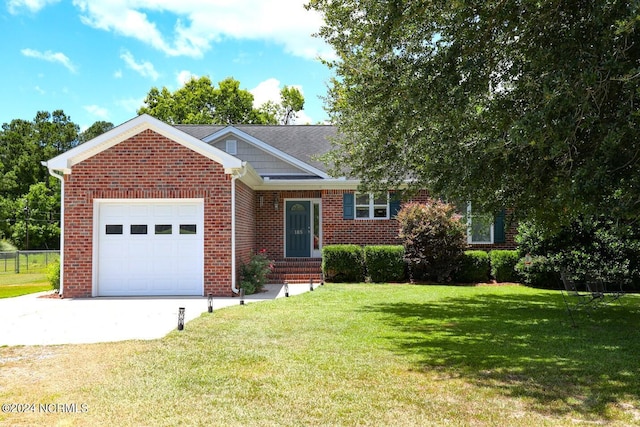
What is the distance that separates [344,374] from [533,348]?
307 centimetres

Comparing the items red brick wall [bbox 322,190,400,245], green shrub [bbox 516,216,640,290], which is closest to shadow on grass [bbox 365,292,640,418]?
green shrub [bbox 516,216,640,290]

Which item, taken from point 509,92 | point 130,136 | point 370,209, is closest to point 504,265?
point 370,209

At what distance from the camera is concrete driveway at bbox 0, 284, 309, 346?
27.4 feet

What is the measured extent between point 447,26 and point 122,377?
20.3ft

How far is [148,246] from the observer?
1428 cm

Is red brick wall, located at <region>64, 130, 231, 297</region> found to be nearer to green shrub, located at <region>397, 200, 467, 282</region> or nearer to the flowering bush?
the flowering bush

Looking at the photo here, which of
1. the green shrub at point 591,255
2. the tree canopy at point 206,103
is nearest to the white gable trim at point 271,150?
the green shrub at point 591,255

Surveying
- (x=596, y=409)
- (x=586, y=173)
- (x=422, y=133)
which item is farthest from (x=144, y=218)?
(x=596, y=409)

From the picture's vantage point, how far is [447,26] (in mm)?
7855

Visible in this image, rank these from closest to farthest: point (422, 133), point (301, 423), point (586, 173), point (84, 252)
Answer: point (301, 423) < point (586, 173) < point (422, 133) < point (84, 252)

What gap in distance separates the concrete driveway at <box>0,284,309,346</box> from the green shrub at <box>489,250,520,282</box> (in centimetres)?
689

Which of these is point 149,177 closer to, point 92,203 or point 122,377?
point 92,203

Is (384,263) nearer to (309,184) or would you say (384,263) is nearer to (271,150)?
(309,184)

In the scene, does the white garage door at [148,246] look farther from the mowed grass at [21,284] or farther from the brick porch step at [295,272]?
the brick porch step at [295,272]
